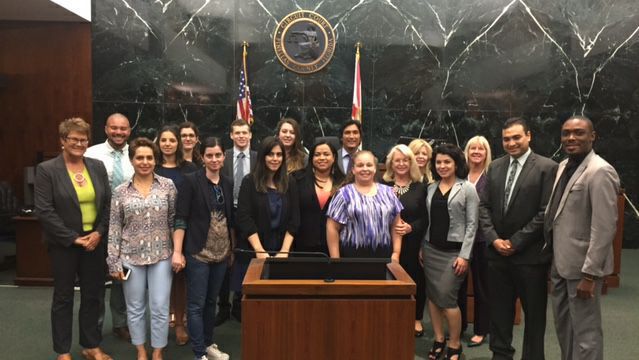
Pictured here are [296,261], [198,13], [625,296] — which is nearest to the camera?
[296,261]

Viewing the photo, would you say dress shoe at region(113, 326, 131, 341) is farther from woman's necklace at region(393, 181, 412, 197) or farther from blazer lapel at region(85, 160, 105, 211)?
woman's necklace at region(393, 181, 412, 197)

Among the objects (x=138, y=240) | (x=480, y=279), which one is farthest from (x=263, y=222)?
(x=480, y=279)

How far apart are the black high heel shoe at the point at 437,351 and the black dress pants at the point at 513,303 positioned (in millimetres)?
316

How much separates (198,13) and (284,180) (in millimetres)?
4068

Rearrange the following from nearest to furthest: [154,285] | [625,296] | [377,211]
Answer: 1. [377,211]
2. [154,285]
3. [625,296]

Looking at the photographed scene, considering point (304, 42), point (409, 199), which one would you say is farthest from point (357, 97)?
point (409, 199)

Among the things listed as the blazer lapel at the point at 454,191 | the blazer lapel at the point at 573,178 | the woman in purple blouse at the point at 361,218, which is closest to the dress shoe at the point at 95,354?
the woman in purple blouse at the point at 361,218

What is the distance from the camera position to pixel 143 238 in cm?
263

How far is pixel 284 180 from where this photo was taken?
112 inches

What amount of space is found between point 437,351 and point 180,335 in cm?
172

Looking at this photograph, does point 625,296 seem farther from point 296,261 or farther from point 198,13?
point 198,13

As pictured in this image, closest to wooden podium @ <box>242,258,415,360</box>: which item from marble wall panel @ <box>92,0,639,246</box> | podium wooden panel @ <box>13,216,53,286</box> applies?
podium wooden panel @ <box>13,216,53,286</box>

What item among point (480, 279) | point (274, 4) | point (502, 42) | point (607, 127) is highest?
point (274, 4)

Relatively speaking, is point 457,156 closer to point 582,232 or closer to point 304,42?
point 582,232
